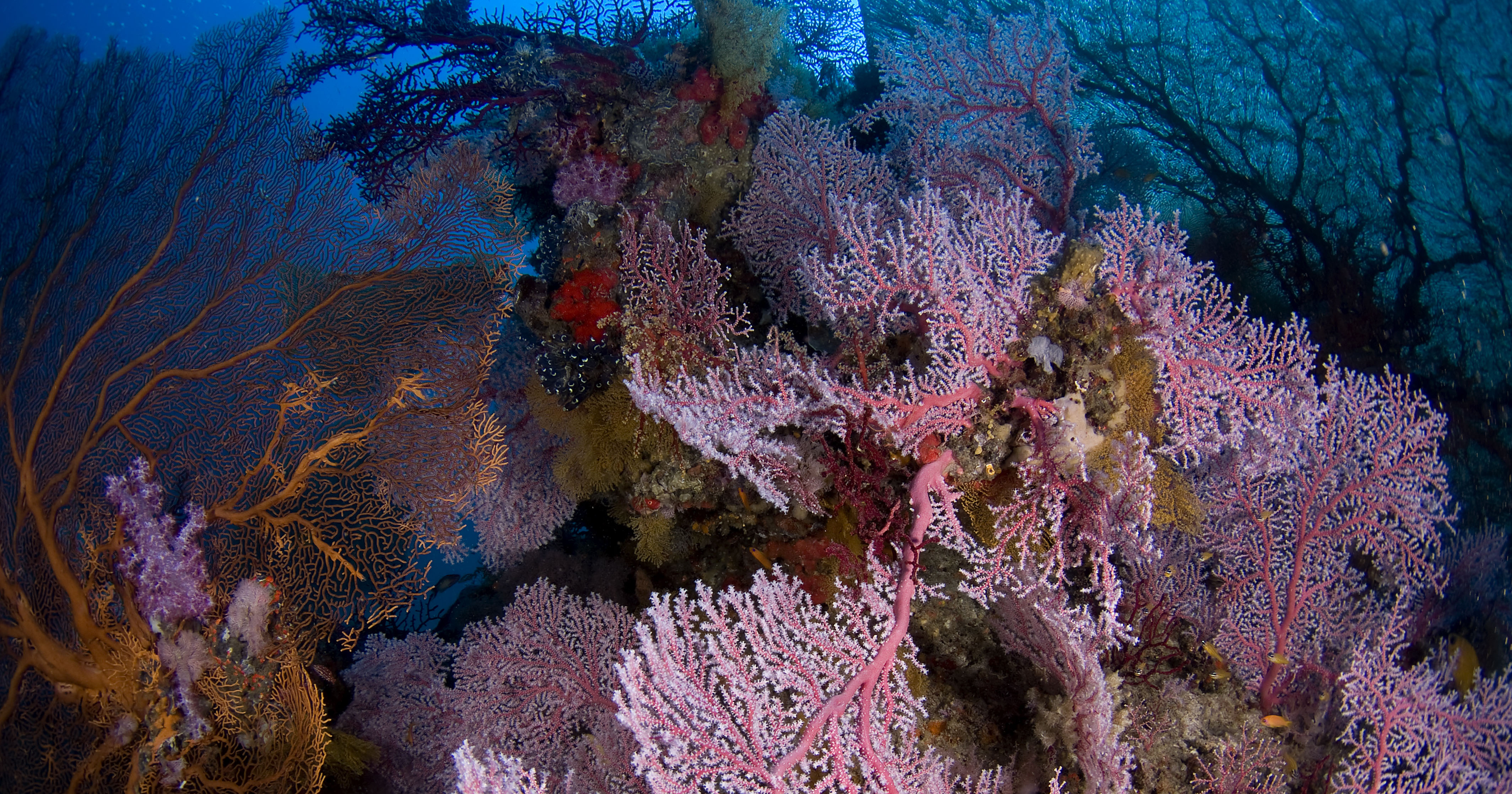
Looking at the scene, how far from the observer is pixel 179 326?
11.1ft

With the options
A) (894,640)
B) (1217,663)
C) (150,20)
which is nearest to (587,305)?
(894,640)

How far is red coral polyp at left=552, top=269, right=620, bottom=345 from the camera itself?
378cm

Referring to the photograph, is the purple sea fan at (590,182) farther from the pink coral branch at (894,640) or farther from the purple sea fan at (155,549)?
the pink coral branch at (894,640)

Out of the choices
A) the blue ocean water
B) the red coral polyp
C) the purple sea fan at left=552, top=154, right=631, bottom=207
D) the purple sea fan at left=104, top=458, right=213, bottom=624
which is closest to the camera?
the purple sea fan at left=104, top=458, right=213, bottom=624

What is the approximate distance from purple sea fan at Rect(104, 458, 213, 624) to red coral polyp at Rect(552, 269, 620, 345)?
2.15m

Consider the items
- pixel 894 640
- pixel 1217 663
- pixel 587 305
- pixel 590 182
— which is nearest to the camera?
pixel 894 640

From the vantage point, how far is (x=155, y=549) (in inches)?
115

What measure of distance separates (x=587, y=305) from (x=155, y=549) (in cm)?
254

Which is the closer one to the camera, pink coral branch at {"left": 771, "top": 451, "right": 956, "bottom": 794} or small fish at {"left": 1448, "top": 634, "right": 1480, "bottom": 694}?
pink coral branch at {"left": 771, "top": 451, "right": 956, "bottom": 794}

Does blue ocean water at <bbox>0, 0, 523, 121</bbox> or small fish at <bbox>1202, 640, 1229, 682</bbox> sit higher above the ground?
blue ocean water at <bbox>0, 0, 523, 121</bbox>

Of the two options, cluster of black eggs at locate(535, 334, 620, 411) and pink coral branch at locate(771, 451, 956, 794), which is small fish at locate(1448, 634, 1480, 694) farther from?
cluster of black eggs at locate(535, 334, 620, 411)

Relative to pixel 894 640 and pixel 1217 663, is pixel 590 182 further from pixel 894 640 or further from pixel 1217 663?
pixel 1217 663

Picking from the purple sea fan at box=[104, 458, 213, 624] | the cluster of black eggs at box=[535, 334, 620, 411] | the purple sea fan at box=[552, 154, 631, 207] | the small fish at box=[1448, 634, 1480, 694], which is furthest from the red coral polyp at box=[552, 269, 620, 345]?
the small fish at box=[1448, 634, 1480, 694]

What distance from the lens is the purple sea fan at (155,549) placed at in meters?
2.92
